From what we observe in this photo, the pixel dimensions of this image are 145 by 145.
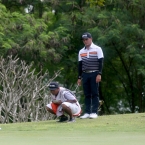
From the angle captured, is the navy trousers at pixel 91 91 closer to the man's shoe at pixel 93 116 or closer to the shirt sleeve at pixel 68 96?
the man's shoe at pixel 93 116

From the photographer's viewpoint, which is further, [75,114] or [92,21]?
[92,21]

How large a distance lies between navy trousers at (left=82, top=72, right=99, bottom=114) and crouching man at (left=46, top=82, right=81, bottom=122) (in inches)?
24.9

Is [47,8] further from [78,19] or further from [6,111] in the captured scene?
[6,111]

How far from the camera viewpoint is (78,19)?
26.0 meters

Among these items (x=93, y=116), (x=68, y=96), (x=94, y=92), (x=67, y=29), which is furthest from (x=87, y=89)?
(x=67, y=29)

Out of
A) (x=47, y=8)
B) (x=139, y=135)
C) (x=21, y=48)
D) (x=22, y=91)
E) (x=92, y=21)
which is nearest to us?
(x=139, y=135)

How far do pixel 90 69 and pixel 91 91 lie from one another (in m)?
0.51

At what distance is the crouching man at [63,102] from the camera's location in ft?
38.3

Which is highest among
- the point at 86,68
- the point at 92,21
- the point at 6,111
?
the point at 92,21

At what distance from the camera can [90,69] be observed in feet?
40.6

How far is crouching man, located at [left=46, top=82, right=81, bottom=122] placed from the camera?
460 inches

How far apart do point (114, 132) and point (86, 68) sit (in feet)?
8.93

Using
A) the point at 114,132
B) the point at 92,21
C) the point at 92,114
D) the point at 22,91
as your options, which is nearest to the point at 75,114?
the point at 92,114

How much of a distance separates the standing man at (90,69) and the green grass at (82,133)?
0.54m
